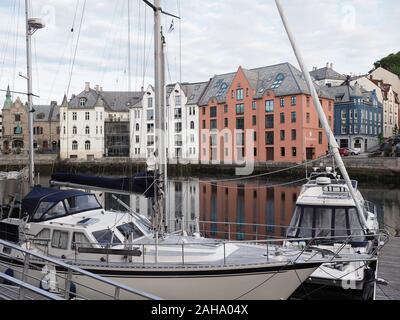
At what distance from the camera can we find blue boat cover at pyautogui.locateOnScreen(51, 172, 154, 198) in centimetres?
1178

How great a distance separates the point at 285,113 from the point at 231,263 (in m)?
48.0

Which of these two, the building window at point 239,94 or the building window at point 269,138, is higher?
the building window at point 239,94

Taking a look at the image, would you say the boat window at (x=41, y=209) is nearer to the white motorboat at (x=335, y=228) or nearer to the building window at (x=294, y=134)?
the white motorboat at (x=335, y=228)

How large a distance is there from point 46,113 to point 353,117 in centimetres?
5716

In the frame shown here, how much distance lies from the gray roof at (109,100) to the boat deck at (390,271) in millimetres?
61734

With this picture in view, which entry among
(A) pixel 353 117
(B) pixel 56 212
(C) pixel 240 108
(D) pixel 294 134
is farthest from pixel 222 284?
(A) pixel 353 117

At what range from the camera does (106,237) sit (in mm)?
10391

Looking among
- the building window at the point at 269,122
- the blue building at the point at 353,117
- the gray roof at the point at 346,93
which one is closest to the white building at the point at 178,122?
the building window at the point at 269,122

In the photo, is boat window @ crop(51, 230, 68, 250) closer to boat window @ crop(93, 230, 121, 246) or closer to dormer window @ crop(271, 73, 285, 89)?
boat window @ crop(93, 230, 121, 246)

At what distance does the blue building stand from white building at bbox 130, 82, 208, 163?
21.3 metres

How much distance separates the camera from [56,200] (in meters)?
11.2

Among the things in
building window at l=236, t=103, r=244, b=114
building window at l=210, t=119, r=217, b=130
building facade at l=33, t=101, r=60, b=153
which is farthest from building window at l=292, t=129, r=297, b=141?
building facade at l=33, t=101, r=60, b=153

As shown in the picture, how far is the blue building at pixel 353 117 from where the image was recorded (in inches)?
2496
